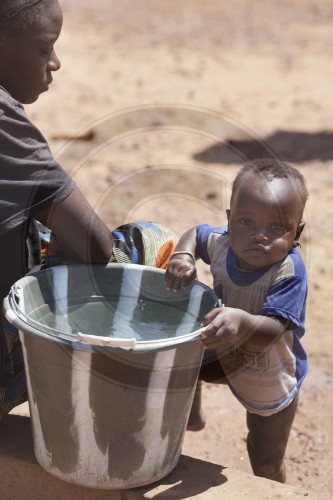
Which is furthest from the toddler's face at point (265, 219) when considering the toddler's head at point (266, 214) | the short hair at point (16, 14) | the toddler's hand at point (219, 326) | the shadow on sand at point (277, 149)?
the shadow on sand at point (277, 149)

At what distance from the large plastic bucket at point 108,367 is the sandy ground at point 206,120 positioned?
59 cm

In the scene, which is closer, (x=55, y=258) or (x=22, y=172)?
(x=22, y=172)

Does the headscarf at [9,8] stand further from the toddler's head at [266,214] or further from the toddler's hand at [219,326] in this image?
the toddler's hand at [219,326]

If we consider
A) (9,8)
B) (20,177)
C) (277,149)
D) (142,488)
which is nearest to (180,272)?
(20,177)

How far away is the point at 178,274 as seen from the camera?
8.27 feet

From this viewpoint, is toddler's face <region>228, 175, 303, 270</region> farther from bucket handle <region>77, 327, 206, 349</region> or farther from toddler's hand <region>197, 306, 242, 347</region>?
bucket handle <region>77, 327, 206, 349</region>

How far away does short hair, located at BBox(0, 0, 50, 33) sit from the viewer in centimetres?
252

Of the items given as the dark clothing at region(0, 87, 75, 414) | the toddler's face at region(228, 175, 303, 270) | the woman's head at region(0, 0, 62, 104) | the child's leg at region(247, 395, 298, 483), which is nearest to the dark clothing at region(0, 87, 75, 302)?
the dark clothing at region(0, 87, 75, 414)

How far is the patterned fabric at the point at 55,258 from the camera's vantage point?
103 inches

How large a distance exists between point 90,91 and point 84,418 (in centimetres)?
663

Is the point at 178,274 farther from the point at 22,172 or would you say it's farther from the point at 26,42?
the point at 26,42

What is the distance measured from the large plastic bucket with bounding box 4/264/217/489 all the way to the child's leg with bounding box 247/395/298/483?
13.5 inches

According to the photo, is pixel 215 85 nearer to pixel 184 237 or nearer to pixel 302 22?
pixel 302 22

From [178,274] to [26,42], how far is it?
2.82 ft
